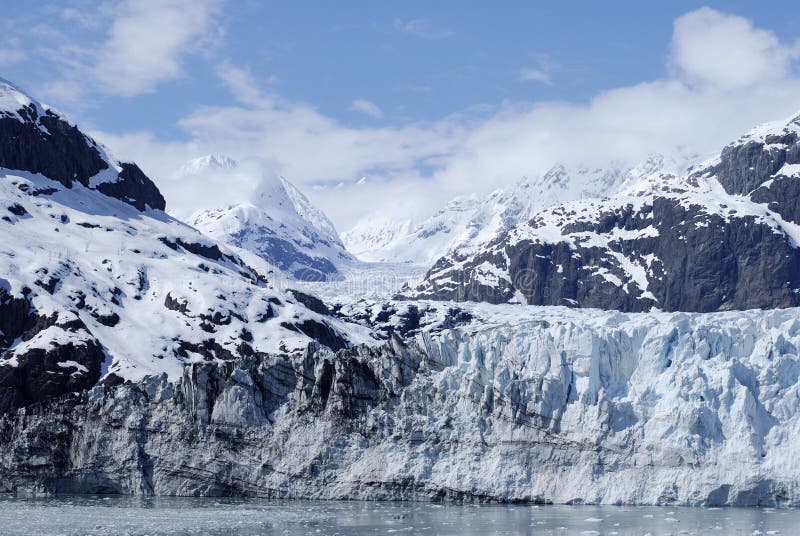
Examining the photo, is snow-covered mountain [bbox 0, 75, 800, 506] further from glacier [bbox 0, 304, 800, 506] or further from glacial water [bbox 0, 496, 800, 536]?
glacial water [bbox 0, 496, 800, 536]

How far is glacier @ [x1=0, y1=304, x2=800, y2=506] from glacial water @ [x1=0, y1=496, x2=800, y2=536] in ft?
7.21

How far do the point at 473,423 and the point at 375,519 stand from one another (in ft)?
42.6

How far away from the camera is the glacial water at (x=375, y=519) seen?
77688 mm

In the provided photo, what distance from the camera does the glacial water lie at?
77688 mm

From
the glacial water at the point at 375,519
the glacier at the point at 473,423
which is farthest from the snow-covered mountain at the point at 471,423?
the glacial water at the point at 375,519

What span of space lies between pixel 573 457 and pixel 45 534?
124 ft

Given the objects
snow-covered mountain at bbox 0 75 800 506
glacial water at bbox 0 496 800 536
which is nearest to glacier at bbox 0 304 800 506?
snow-covered mountain at bbox 0 75 800 506

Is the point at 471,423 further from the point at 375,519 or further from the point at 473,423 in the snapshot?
→ the point at 375,519

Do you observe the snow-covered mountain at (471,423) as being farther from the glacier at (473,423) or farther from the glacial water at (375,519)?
the glacial water at (375,519)

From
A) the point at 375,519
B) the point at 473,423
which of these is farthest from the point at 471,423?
the point at 375,519

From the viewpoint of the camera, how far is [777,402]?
90.1 metres

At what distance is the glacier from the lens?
290 feet

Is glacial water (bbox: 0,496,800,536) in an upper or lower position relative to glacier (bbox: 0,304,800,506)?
lower

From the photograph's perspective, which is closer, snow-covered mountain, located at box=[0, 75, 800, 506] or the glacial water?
the glacial water
